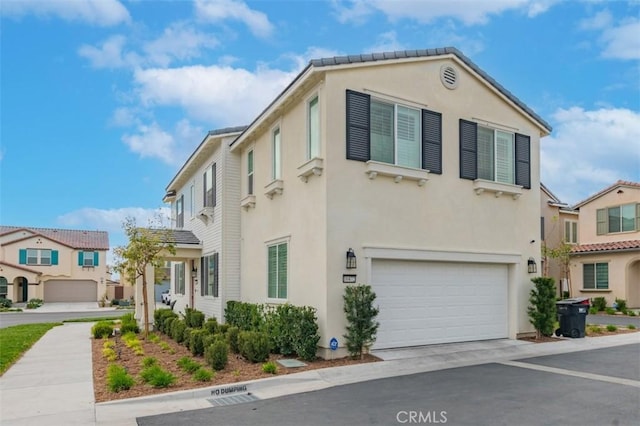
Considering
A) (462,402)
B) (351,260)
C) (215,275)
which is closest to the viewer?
(462,402)

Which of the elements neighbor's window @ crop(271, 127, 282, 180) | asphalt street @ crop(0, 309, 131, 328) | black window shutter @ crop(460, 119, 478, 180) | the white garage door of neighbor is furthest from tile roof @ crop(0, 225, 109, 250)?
black window shutter @ crop(460, 119, 478, 180)

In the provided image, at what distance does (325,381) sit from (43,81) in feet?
44.0

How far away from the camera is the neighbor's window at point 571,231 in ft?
103

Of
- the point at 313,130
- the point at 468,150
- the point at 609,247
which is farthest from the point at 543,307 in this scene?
the point at 609,247

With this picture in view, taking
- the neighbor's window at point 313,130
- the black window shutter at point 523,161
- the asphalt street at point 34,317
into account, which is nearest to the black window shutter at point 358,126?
the neighbor's window at point 313,130

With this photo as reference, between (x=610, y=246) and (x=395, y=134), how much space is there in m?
19.3

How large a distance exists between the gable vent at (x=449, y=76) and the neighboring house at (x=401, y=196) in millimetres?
28

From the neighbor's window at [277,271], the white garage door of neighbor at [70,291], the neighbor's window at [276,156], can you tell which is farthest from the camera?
the white garage door of neighbor at [70,291]

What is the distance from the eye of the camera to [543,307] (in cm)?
1288

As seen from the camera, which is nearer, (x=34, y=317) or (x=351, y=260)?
(x=351, y=260)

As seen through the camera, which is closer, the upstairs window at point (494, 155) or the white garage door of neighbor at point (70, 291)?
the upstairs window at point (494, 155)

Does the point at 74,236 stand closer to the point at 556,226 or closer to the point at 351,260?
the point at 556,226

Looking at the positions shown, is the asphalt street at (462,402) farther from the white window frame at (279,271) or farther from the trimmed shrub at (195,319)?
the trimmed shrub at (195,319)

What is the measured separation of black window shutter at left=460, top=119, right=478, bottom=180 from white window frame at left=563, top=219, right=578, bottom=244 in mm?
22109
